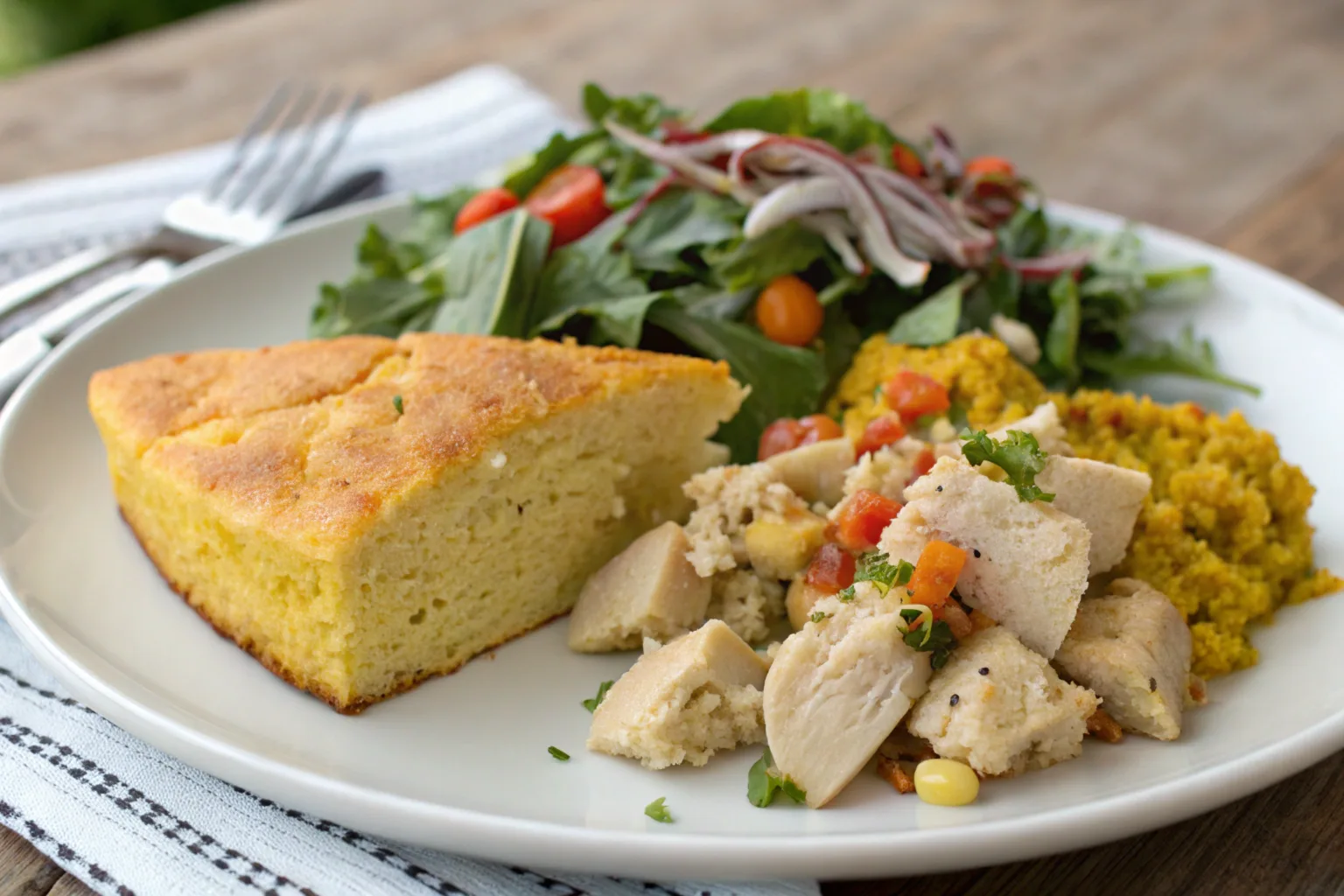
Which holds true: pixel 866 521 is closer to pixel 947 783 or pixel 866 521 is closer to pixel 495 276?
pixel 947 783

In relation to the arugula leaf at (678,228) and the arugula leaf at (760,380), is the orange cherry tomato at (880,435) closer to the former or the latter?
the arugula leaf at (760,380)

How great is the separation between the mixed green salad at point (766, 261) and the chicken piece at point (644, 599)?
1006mm

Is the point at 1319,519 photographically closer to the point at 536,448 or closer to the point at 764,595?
the point at 764,595

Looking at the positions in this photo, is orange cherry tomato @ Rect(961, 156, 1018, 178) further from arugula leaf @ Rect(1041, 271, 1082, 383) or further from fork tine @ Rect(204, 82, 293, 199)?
fork tine @ Rect(204, 82, 293, 199)

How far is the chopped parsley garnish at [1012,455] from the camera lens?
3.29 m

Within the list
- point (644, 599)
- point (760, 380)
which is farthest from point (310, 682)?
point (760, 380)

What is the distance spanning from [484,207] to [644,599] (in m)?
2.26

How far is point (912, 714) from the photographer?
10.4ft

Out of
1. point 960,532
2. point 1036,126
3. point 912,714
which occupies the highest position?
point 960,532

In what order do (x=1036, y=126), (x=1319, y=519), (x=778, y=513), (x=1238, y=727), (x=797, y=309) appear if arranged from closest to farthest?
(x=1238, y=727), (x=778, y=513), (x=1319, y=519), (x=797, y=309), (x=1036, y=126)

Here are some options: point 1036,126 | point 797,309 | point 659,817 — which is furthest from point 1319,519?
point 1036,126

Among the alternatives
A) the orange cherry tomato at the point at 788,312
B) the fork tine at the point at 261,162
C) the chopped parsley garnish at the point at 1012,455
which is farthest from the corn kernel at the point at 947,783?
the fork tine at the point at 261,162

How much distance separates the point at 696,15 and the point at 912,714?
277 inches

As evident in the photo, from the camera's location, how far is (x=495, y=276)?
487 cm
